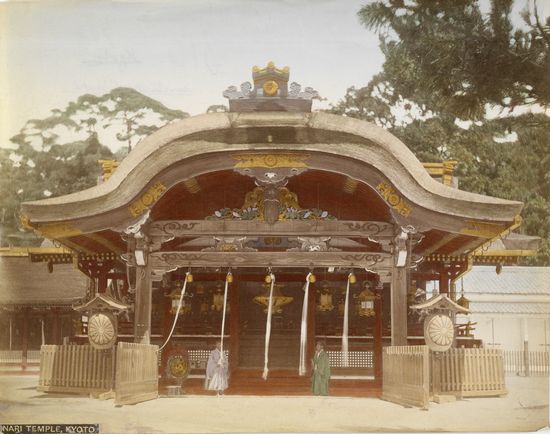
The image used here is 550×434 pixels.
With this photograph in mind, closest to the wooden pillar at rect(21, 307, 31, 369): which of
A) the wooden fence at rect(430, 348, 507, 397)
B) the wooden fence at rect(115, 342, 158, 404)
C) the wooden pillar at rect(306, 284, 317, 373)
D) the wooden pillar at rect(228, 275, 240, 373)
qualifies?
the wooden pillar at rect(228, 275, 240, 373)

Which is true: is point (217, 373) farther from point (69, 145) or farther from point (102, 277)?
point (69, 145)

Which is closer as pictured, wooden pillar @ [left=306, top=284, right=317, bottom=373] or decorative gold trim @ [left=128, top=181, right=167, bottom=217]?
decorative gold trim @ [left=128, top=181, right=167, bottom=217]

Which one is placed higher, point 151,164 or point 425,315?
point 151,164

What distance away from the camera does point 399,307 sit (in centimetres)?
1098

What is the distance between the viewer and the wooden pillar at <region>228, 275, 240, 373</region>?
1388 cm

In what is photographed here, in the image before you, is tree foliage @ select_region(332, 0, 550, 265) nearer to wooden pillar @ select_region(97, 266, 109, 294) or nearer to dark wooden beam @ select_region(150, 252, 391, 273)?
dark wooden beam @ select_region(150, 252, 391, 273)

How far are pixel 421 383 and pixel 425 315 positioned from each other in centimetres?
130

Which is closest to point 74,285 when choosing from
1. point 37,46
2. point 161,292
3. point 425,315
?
point 161,292

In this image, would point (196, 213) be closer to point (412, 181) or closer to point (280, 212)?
point (280, 212)

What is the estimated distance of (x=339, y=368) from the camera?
14.3m

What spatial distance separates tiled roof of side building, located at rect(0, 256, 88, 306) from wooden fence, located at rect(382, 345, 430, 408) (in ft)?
37.4

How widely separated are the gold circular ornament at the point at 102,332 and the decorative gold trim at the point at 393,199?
166 inches

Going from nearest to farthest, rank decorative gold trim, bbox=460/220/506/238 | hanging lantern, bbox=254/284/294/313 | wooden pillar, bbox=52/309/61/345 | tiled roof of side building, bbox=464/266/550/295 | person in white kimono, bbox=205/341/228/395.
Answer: decorative gold trim, bbox=460/220/506/238 → person in white kimono, bbox=205/341/228/395 → hanging lantern, bbox=254/284/294/313 → wooden pillar, bbox=52/309/61/345 → tiled roof of side building, bbox=464/266/550/295

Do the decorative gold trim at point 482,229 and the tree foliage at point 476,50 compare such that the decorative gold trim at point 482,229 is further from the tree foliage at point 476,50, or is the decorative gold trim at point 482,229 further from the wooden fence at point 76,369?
the wooden fence at point 76,369
